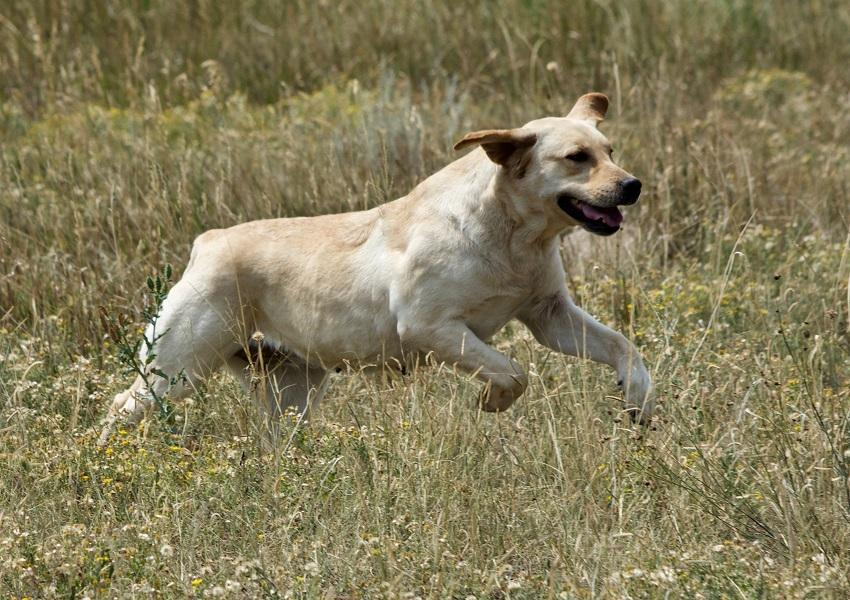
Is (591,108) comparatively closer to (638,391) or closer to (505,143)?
(505,143)

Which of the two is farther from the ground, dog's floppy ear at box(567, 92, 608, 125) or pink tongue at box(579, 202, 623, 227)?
dog's floppy ear at box(567, 92, 608, 125)

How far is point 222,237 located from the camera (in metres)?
6.39

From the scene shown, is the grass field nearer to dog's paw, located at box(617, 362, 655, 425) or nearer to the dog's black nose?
dog's paw, located at box(617, 362, 655, 425)

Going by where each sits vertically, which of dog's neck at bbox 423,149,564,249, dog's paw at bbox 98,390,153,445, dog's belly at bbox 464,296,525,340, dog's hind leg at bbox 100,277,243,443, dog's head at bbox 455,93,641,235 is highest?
dog's head at bbox 455,93,641,235

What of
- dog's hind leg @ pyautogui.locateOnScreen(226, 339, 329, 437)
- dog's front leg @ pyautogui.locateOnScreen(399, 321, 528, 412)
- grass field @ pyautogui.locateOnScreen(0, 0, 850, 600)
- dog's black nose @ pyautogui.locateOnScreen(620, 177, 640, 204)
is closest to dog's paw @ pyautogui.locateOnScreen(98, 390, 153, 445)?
grass field @ pyautogui.locateOnScreen(0, 0, 850, 600)

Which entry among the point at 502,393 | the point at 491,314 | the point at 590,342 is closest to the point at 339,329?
the point at 491,314

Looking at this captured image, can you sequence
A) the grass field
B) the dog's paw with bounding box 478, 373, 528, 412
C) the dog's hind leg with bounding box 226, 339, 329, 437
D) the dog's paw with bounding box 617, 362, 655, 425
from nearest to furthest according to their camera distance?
the grass field
the dog's paw with bounding box 617, 362, 655, 425
the dog's paw with bounding box 478, 373, 528, 412
the dog's hind leg with bounding box 226, 339, 329, 437

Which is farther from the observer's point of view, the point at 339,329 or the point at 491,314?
the point at 339,329

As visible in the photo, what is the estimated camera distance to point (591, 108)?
621 centimetres

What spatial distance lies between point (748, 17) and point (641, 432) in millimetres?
8155

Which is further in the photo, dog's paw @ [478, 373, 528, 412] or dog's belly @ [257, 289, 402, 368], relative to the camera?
dog's belly @ [257, 289, 402, 368]

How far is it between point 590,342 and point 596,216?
1.74ft

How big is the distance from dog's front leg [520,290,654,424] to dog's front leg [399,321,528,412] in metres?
0.30

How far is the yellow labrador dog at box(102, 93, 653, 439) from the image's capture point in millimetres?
5637
